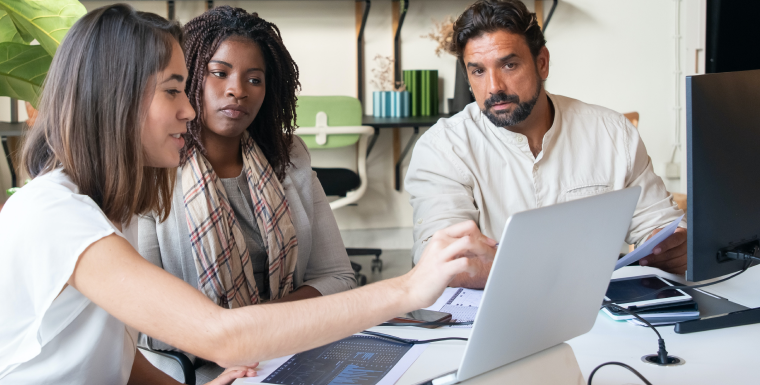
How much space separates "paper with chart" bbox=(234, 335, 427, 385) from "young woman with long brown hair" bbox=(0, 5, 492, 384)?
1.8 inches

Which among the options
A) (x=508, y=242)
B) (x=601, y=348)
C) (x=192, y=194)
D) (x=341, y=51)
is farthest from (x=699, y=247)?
(x=341, y=51)

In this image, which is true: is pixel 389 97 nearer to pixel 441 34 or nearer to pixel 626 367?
pixel 441 34

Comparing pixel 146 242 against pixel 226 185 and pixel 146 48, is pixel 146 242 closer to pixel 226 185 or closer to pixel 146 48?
pixel 226 185

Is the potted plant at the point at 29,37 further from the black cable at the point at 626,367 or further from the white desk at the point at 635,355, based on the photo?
the black cable at the point at 626,367

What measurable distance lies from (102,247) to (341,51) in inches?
111

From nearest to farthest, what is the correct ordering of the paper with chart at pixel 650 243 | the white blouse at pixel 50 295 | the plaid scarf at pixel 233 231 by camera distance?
1. the white blouse at pixel 50 295
2. the paper with chart at pixel 650 243
3. the plaid scarf at pixel 233 231

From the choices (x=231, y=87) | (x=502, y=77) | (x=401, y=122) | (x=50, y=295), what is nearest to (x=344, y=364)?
(x=50, y=295)

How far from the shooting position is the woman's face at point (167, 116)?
2.77ft

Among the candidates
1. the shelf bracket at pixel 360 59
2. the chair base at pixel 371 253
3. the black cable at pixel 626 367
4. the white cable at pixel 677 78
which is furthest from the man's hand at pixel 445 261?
the white cable at pixel 677 78

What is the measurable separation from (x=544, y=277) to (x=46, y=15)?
3.54 feet

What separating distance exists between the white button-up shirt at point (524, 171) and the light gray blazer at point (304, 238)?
21cm

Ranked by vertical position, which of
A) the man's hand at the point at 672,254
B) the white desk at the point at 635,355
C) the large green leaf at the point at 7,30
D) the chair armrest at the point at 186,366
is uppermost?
the large green leaf at the point at 7,30

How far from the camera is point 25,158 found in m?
0.86

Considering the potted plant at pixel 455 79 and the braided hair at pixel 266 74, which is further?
the potted plant at pixel 455 79
